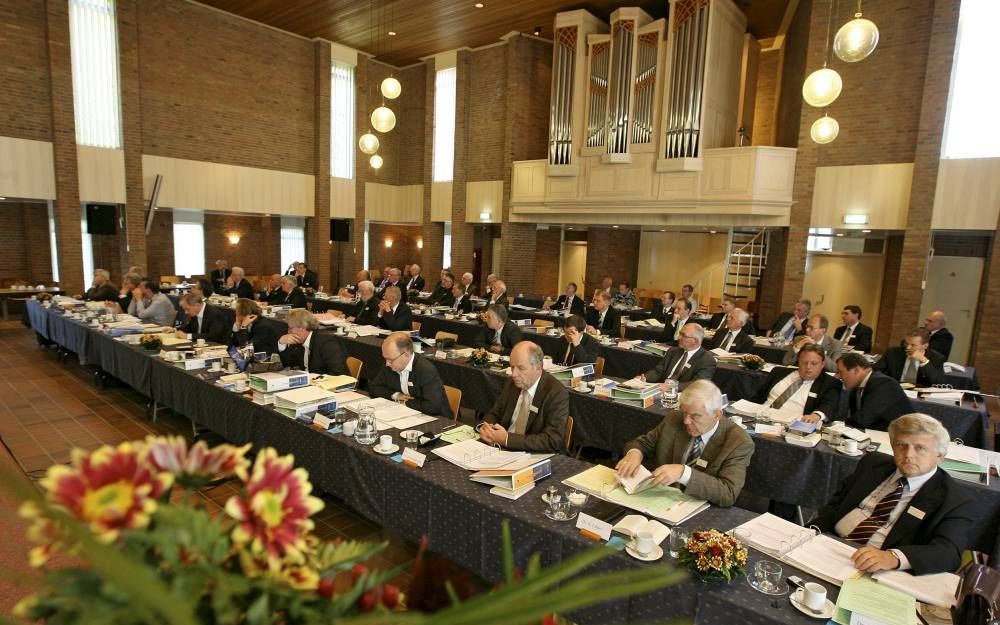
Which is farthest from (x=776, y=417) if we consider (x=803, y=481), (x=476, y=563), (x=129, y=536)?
(x=129, y=536)

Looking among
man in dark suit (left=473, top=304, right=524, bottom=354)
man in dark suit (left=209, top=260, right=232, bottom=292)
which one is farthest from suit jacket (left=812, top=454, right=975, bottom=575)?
man in dark suit (left=209, top=260, right=232, bottom=292)

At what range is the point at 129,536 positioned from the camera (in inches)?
24.3

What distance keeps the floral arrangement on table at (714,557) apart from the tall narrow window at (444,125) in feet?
47.9

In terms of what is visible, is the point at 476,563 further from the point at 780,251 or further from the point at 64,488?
the point at 780,251

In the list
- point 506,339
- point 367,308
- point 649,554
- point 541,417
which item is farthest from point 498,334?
point 649,554

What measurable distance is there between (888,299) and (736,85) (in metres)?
5.31

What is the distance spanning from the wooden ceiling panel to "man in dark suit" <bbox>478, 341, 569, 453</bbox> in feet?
34.7

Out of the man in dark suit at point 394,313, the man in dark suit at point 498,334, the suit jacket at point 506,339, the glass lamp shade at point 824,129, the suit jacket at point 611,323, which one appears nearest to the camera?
the man in dark suit at point 498,334

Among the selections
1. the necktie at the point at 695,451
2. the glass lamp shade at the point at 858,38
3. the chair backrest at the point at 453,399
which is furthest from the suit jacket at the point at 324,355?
the glass lamp shade at the point at 858,38

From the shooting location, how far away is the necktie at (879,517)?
107 inches

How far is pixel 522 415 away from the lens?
4129 millimetres

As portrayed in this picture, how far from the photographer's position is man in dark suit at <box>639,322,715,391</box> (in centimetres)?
541

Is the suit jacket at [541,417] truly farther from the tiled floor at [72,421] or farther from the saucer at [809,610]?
the saucer at [809,610]

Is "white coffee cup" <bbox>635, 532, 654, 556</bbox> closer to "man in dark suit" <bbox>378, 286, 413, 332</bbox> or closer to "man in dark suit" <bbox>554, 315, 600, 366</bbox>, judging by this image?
"man in dark suit" <bbox>554, 315, 600, 366</bbox>
